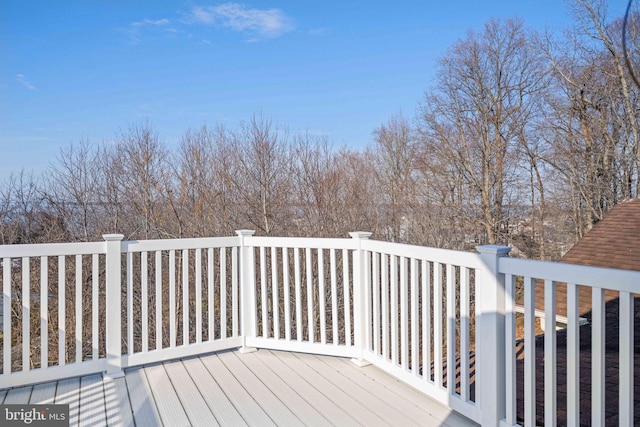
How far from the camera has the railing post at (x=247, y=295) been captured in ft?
12.3

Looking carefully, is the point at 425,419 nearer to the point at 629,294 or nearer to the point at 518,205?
the point at 629,294

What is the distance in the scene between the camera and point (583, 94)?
14641 millimetres

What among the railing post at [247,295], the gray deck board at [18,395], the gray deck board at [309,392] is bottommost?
the gray deck board at [309,392]

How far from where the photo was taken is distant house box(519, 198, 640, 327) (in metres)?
6.64

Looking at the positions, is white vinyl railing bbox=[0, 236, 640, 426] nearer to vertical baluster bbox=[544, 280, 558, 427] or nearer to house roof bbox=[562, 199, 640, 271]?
vertical baluster bbox=[544, 280, 558, 427]

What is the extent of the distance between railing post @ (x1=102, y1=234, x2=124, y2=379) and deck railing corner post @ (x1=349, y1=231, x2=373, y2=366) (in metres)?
1.77

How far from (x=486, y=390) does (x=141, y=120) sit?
478 inches

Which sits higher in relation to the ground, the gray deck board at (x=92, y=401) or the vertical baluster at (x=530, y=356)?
the vertical baluster at (x=530, y=356)

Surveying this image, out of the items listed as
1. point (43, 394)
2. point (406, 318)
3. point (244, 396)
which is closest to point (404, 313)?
point (406, 318)

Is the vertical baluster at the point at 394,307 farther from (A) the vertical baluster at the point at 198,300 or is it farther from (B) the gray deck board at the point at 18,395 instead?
(B) the gray deck board at the point at 18,395

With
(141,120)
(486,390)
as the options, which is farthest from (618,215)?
(141,120)

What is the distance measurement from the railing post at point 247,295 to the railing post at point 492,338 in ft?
6.80

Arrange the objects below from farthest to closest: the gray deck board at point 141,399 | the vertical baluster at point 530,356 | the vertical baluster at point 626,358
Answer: the gray deck board at point 141,399 → the vertical baluster at point 530,356 → the vertical baluster at point 626,358

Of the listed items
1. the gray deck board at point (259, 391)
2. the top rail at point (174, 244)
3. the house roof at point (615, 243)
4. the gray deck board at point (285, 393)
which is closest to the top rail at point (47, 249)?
the top rail at point (174, 244)
